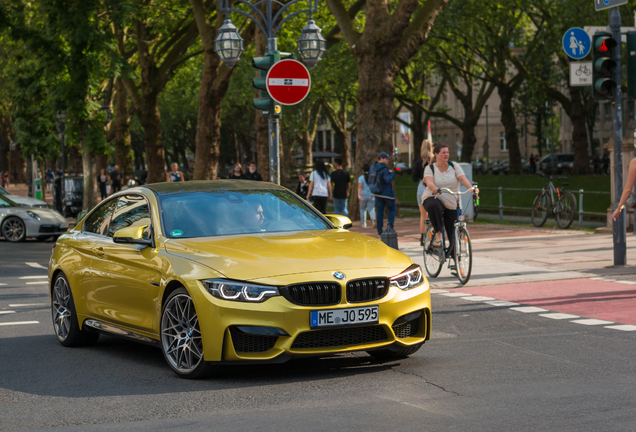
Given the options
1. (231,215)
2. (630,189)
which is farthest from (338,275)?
(630,189)

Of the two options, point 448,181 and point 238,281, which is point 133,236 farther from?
point 448,181

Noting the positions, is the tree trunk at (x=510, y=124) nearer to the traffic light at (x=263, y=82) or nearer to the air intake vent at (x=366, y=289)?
the traffic light at (x=263, y=82)

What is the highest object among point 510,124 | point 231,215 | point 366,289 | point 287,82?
point 510,124

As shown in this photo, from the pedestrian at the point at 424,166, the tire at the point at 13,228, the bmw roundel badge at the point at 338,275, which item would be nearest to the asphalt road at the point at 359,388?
the bmw roundel badge at the point at 338,275

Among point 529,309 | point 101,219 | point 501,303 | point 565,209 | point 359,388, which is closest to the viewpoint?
point 359,388

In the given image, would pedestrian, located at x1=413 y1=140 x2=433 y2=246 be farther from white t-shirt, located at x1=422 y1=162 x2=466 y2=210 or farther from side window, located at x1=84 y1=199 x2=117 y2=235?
side window, located at x1=84 y1=199 x2=117 y2=235

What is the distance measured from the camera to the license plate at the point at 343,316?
6.20 meters

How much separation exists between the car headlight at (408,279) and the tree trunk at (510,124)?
38793mm

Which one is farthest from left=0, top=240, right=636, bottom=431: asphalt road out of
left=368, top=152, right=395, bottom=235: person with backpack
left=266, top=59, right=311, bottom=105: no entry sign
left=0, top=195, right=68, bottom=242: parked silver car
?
left=0, top=195, right=68, bottom=242: parked silver car

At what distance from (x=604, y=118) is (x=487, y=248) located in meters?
70.9

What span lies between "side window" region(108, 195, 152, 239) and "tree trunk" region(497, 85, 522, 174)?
125ft

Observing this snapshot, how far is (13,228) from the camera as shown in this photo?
23531 mm

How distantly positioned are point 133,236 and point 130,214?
0.79m

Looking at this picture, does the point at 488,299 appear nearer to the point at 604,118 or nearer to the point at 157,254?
the point at 157,254
